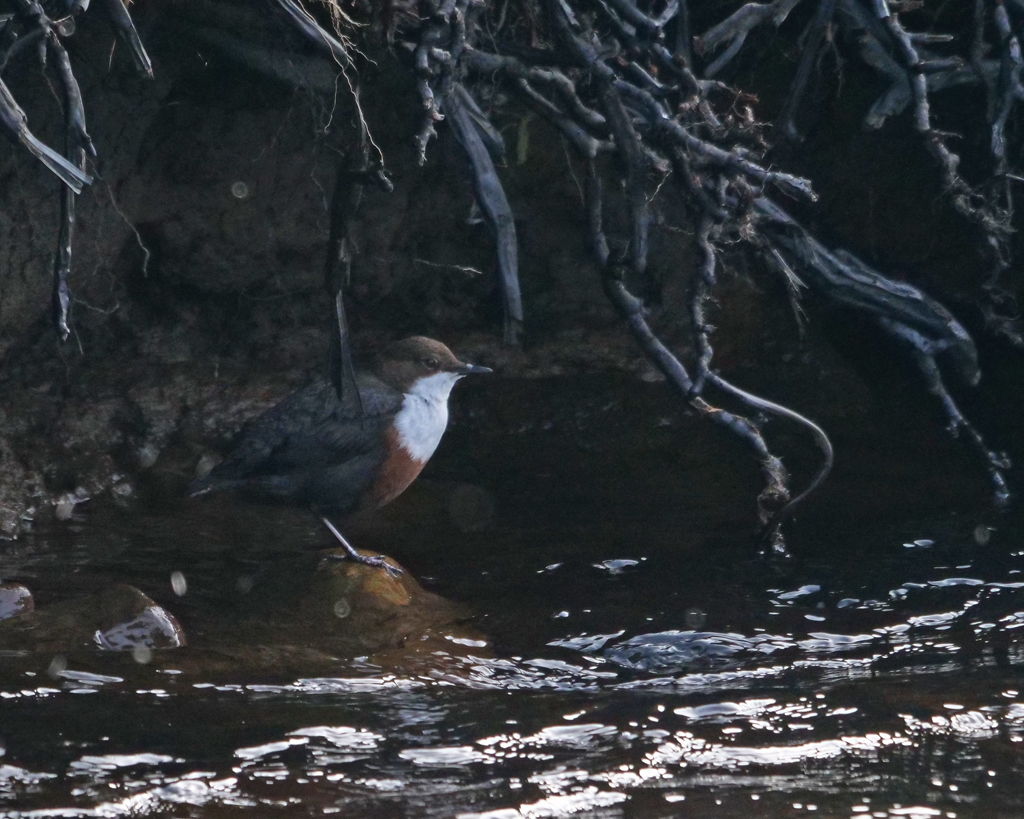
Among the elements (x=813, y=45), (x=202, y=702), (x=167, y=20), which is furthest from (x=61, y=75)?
(x=813, y=45)

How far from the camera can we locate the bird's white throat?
13.6 ft

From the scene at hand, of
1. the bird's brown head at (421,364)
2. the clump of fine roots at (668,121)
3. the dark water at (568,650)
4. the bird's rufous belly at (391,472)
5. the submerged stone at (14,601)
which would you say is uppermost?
the clump of fine roots at (668,121)

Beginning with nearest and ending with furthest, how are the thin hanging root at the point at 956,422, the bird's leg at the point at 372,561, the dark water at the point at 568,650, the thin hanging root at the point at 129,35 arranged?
the dark water at the point at 568,650 → the thin hanging root at the point at 129,35 → the bird's leg at the point at 372,561 → the thin hanging root at the point at 956,422

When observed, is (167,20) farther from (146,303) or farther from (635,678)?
A: (635,678)

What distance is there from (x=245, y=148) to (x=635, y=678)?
103 inches

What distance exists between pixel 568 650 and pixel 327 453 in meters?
1.24

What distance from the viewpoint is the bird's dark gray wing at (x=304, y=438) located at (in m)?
4.03

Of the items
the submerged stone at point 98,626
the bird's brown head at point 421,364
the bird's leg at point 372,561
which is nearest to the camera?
the submerged stone at point 98,626

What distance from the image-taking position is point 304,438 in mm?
4031

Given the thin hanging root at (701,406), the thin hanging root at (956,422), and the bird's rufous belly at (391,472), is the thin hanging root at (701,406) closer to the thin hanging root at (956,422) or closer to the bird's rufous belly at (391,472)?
the thin hanging root at (956,422)

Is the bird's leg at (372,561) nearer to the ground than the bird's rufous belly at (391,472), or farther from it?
nearer to the ground

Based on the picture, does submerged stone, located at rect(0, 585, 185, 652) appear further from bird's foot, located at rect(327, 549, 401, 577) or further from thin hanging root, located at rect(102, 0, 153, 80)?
thin hanging root, located at rect(102, 0, 153, 80)

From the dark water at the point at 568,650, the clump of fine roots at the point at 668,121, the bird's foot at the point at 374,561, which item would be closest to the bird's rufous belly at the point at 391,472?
the dark water at the point at 568,650

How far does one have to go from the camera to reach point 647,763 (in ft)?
8.04
